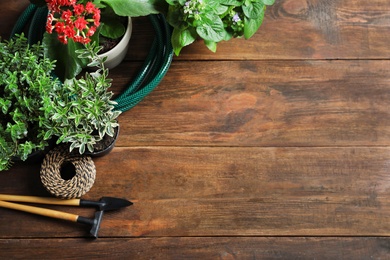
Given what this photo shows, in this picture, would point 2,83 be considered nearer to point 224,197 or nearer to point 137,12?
point 137,12

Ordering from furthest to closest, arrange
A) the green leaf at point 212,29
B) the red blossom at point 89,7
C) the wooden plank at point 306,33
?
the wooden plank at point 306,33 → the green leaf at point 212,29 → the red blossom at point 89,7


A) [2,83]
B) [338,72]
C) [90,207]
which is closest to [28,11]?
[2,83]

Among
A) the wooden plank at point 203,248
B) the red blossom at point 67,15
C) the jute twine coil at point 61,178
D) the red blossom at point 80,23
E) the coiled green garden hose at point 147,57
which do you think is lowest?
the wooden plank at point 203,248

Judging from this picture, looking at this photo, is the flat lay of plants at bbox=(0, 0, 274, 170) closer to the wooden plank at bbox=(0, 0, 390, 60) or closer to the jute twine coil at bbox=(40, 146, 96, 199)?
the jute twine coil at bbox=(40, 146, 96, 199)

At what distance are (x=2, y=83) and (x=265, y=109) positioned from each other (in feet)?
2.27

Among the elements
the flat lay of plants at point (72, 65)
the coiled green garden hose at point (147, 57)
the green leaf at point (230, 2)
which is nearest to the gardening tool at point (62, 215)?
the flat lay of plants at point (72, 65)

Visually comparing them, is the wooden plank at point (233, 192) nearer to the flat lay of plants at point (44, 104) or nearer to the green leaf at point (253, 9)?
the flat lay of plants at point (44, 104)

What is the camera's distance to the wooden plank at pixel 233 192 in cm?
139

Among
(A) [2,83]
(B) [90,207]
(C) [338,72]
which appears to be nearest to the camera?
(A) [2,83]

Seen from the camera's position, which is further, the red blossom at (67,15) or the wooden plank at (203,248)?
the wooden plank at (203,248)

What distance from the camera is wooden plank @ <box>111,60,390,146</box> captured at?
4.75 feet

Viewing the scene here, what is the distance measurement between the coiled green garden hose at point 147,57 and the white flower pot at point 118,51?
7 centimetres

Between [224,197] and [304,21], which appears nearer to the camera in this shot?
[224,197]

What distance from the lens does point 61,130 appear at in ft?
3.98
